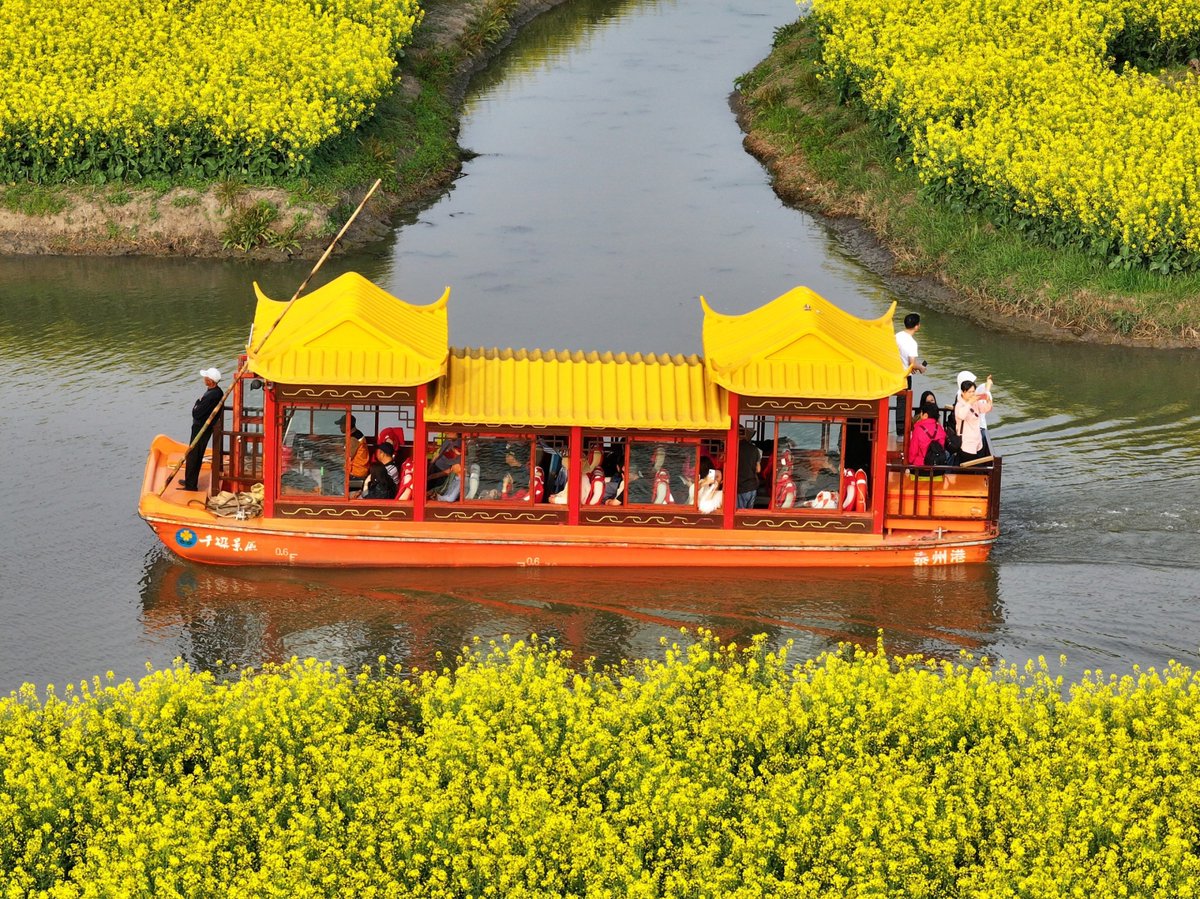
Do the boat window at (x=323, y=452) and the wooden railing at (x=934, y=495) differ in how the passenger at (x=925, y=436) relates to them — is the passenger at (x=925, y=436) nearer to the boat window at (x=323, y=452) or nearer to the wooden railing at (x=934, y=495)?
the wooden railing at (x=934, y=495)

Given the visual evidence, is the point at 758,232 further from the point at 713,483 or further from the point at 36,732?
the point at 36,732

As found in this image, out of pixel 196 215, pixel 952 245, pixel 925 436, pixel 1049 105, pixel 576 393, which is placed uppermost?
pixel 1049 105

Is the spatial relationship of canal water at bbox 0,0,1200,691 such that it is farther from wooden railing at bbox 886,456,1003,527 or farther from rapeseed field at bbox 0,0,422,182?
rapeseed field at bbox 0,0,422,182

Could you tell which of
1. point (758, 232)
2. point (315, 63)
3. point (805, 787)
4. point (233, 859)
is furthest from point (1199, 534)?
point (315, 63)

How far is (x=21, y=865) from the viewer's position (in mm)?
17641

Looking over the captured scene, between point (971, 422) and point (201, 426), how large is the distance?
1050cm

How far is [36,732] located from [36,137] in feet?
76.9

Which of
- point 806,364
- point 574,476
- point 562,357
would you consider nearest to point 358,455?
point 574,476

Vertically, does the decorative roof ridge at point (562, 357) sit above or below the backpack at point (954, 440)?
above

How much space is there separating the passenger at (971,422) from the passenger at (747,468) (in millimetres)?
2851

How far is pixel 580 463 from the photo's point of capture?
25484 millimetres

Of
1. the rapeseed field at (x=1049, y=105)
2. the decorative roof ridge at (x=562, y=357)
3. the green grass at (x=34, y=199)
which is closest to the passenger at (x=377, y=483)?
the decorative roof ridge at (x=562, y=357)

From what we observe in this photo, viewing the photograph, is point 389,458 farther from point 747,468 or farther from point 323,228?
point 323,228

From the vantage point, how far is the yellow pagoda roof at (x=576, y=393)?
25.1 m
